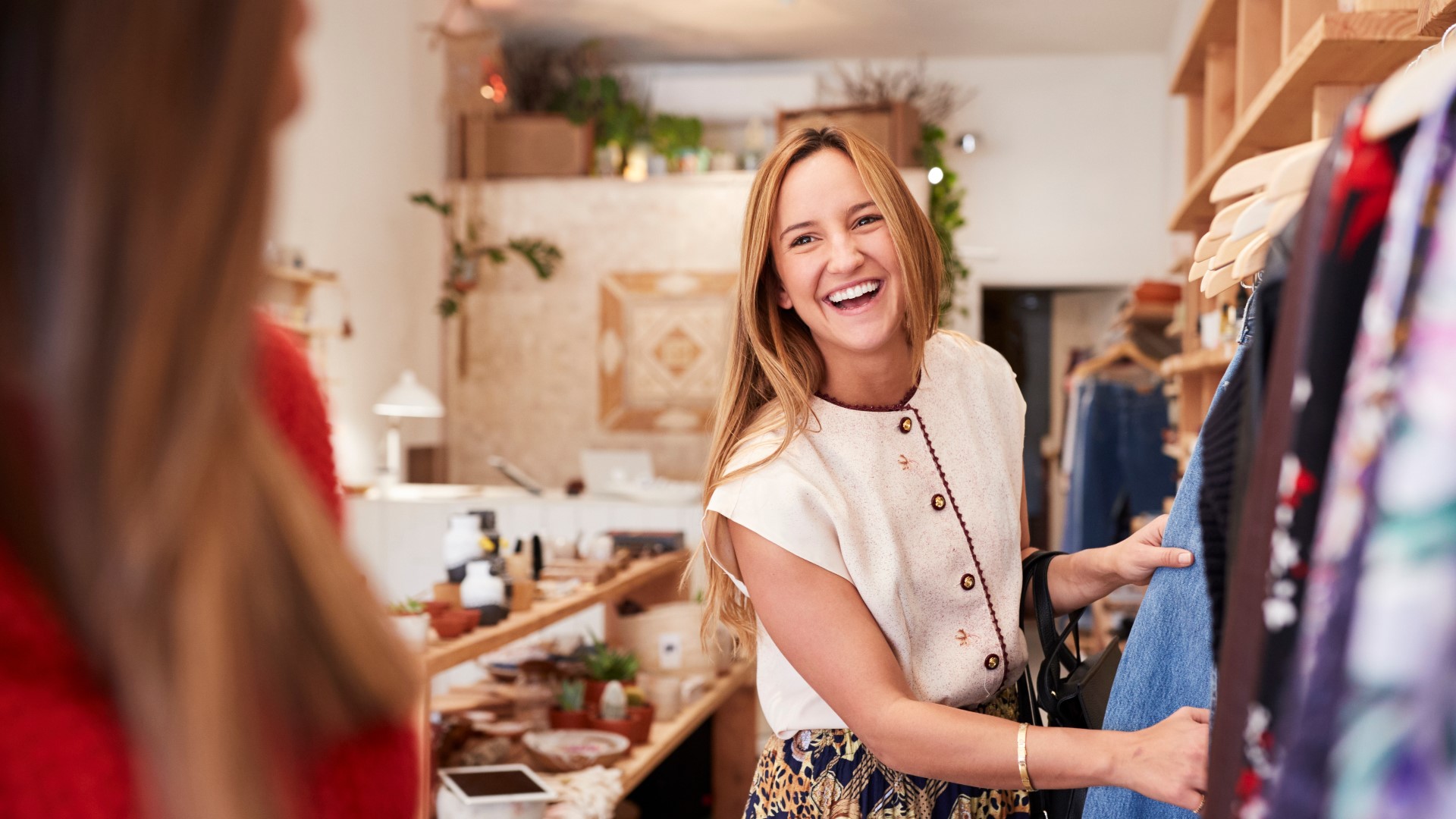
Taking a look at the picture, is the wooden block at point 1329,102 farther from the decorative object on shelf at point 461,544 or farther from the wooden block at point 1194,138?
the decorative object on shelf at point 461,544

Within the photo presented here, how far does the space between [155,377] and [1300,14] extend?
2261mm

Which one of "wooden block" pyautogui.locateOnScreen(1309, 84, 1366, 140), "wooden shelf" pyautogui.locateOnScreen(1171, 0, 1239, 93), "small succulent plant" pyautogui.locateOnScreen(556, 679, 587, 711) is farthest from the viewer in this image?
"small succulent plant" pyautogui.locateOnScreen(556, 679, 587, 711)

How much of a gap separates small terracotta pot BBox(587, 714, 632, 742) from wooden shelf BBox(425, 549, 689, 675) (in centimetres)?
32

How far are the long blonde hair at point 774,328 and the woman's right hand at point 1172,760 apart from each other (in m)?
0.56

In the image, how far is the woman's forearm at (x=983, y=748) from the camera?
1.06 m

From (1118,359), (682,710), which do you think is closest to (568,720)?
(682,710)

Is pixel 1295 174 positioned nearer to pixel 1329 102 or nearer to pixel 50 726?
pixel 50 726

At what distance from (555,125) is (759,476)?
6443 millimetres

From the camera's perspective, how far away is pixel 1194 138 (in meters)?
3.76

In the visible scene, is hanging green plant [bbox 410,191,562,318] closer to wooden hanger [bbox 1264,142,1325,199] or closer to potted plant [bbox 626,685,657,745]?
potted plant [bbox 626,685,657,745]

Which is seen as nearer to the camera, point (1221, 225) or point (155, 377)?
point (155, 377)

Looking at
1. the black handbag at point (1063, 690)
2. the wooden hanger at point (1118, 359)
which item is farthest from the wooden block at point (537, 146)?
the black handbag at point (1063, 690)

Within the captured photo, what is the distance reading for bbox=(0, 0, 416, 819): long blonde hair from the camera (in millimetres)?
531

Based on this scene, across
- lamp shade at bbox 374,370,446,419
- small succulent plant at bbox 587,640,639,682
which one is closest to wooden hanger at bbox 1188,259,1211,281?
small succulent plant at bbox 587,640,639,682
